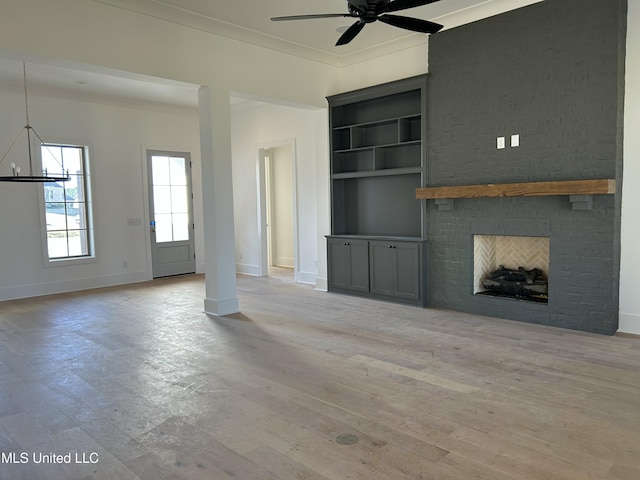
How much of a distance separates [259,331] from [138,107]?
5.37m

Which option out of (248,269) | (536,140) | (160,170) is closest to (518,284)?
(536,140)

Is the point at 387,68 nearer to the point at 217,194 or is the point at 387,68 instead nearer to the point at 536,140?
the point at 536,140

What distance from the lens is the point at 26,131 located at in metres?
6.92

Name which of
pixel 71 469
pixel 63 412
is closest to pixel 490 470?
pixel 71 469

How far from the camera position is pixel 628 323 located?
14.9 ft

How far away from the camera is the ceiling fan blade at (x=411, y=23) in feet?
12.2

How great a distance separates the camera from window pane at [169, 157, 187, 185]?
882 centimetres

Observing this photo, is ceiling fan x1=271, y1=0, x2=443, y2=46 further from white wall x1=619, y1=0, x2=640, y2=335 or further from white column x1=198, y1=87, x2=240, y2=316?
white wall x1=619, y1=0, x2=640, y2=335

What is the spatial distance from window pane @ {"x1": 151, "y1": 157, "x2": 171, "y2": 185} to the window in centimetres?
119

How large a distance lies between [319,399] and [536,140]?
3545 millimetres

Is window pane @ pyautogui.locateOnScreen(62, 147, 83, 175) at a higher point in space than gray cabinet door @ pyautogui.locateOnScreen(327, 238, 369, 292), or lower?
higher

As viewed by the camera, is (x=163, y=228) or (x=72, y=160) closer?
(x=72, y=160)

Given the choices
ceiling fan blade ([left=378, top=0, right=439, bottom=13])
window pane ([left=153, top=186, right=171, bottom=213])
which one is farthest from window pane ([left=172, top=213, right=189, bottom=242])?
ceiling fan blade ([left=378, top=0, right=439, bottom=13])

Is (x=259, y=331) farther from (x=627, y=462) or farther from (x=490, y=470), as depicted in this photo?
(x=627, y=462)
